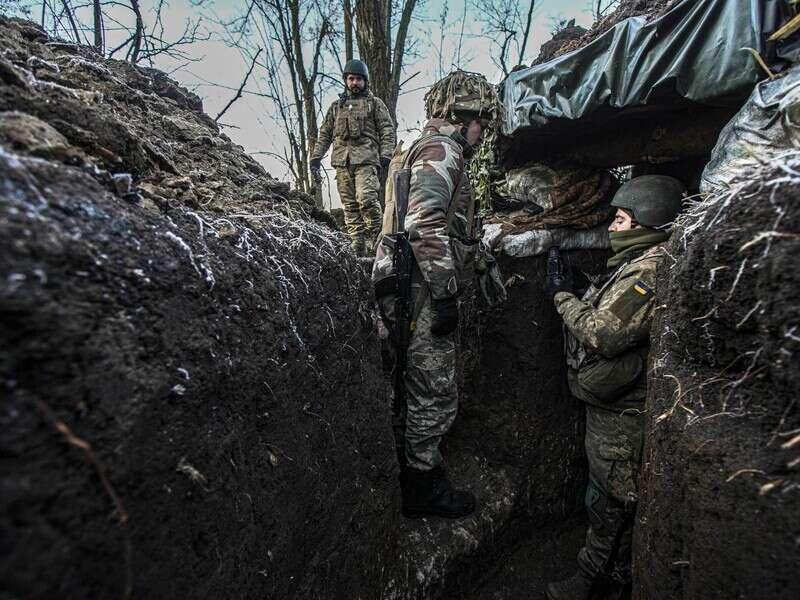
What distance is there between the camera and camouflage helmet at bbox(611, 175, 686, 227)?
2.30 metres

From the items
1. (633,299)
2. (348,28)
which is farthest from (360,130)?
(633,299)

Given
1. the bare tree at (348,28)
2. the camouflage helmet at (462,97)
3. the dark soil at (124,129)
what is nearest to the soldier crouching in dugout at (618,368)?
the camouflage helmet at (462,97)

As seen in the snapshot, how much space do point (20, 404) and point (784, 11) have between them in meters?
3.05

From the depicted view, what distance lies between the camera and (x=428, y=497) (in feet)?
8.44

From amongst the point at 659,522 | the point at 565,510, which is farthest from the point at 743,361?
the point at 565,510

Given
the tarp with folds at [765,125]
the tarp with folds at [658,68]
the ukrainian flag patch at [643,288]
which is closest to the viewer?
the tarp with folds at [765,125]

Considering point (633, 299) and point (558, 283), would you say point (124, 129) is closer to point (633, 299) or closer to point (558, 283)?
point (633, 299)

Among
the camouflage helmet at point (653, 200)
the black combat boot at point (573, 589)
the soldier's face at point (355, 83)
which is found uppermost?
the soldier's face at point (355, 83)

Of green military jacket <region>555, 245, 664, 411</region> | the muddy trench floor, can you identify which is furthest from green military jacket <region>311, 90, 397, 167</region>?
the muddy trench floor

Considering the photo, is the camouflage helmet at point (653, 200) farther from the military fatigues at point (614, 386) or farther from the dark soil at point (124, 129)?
the dark soil at point (124, 129)

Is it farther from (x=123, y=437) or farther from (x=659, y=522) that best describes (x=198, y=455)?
(x=659, y=522)

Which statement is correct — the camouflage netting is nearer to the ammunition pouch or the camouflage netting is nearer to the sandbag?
the sandbag

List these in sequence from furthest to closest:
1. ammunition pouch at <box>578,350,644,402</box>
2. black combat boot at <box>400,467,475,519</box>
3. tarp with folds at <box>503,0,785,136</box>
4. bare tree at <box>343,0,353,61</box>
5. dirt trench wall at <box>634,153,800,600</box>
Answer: bare tree at <box>343,0,353,61</box>
black combat boot at <box>400,467,475,519</box>
ammunition pouch at <box>578,350,644,402</box>
tarp with folds at <box>503,0,785,136</box>
dirt trench wall at <box>634,153,800,600</box>

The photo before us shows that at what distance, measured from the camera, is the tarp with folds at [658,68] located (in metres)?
1.88
